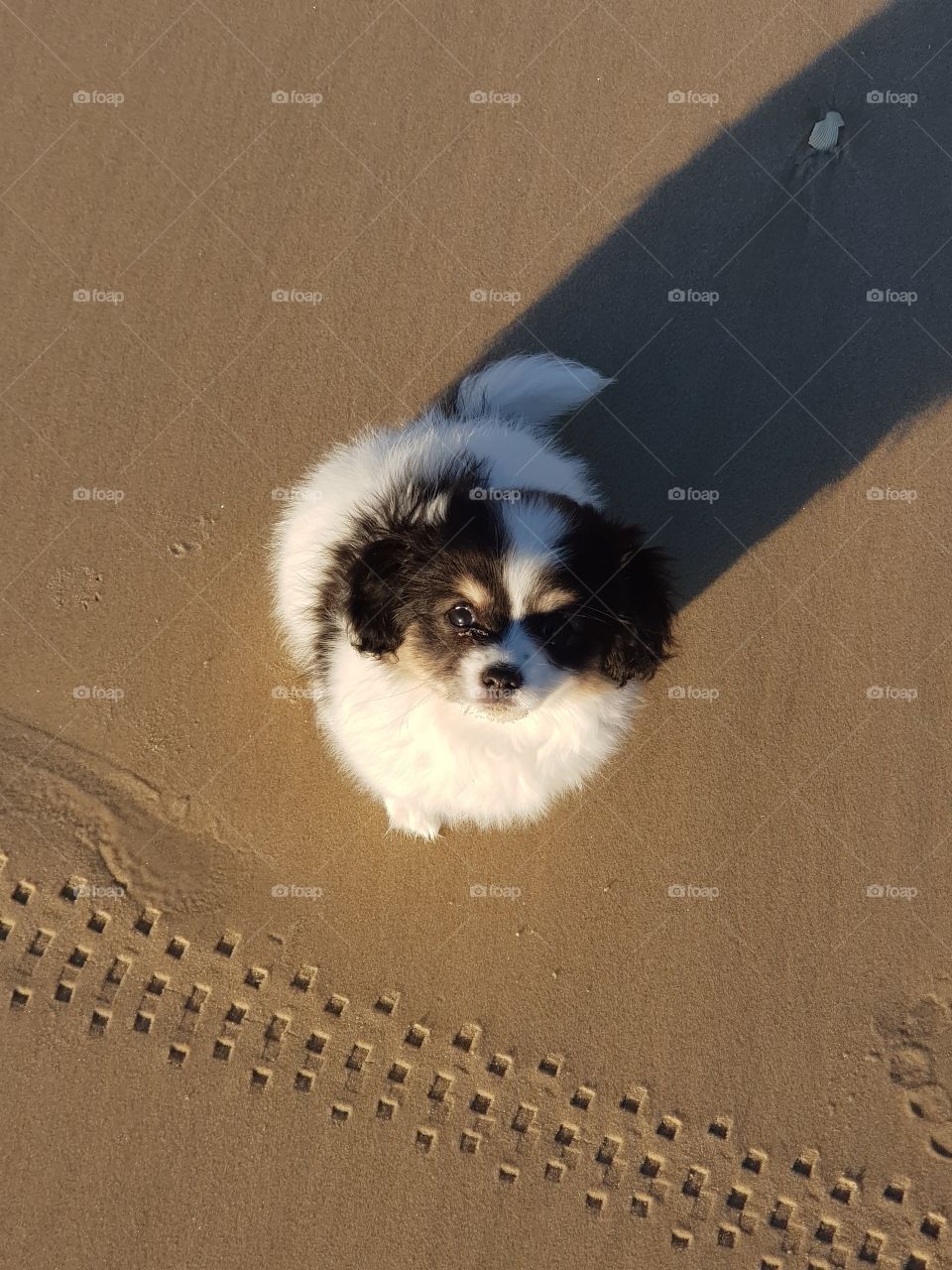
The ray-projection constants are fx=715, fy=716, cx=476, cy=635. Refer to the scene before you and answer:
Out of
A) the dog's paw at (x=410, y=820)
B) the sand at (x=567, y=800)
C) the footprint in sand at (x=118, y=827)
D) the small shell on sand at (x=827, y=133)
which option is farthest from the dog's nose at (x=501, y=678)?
the small shell on sand at (x=827, y=133)

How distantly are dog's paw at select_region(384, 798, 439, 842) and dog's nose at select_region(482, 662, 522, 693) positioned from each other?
3.71 feet

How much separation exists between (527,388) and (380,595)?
4.24ft

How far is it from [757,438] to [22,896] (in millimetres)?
3737

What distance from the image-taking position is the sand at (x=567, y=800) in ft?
9.70

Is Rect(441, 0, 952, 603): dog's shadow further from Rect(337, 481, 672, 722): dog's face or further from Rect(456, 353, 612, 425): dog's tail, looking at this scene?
Rect(337, 481, 672, 722): dog's face

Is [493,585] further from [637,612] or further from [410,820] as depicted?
[410,820]

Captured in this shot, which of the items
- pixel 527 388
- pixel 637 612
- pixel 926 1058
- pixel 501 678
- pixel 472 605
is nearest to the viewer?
pixel 501 678

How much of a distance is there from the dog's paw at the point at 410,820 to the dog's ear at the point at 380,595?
97cm

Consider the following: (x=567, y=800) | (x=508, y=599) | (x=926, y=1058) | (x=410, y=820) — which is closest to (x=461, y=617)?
(x=508, y=599)

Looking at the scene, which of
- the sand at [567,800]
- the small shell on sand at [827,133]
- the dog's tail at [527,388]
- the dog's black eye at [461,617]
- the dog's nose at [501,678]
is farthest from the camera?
the small shell on sand at [827,133]

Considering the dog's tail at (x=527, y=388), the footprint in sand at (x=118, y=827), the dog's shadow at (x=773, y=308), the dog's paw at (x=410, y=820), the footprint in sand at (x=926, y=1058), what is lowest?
the footprint in sand at (x=118, y=827)

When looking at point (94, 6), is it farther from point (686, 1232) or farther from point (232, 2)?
point (686, 1232)

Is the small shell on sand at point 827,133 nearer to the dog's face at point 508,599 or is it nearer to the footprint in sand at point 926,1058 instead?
the dog's face at point 508,599

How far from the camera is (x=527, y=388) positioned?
289 cm
